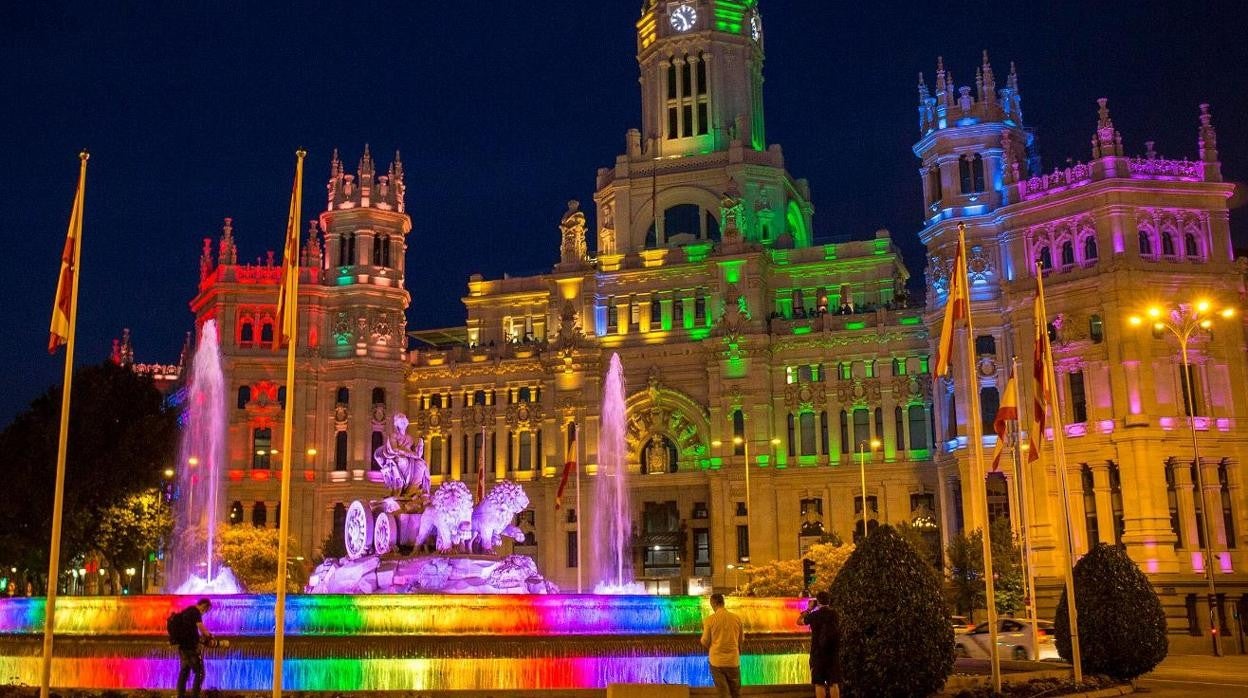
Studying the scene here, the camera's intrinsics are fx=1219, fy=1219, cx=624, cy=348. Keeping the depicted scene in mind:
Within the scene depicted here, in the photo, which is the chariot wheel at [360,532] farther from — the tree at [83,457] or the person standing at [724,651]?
the tree at [83,457]

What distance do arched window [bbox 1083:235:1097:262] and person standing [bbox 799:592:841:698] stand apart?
52348mm

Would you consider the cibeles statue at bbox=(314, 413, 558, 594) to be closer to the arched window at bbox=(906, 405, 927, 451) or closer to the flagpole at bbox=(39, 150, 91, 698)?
the flagpole at bbox=(39, 150, 91, 698)

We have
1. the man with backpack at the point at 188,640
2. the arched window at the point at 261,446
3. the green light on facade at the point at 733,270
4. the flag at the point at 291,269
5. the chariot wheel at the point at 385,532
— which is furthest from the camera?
the arched window at the point at 261,446

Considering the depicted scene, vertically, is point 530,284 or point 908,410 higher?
point 530,284

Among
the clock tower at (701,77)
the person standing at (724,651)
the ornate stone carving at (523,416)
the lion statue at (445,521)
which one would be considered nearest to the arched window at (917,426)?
the ornate stone carving at (523,416)

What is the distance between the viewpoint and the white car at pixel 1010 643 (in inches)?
1641

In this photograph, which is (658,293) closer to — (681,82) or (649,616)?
(681,82)

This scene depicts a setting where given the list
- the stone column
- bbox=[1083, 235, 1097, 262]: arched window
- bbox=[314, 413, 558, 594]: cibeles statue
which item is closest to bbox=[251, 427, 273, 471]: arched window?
bbox=[314, 413, 558, 594]: cibeles statue

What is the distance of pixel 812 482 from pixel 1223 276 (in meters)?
30.5

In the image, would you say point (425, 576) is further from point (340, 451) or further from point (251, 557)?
point (340, 451)

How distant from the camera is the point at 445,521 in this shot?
115ft

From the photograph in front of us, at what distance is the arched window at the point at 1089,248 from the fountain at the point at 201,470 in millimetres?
53175

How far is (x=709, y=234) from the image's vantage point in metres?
97.5

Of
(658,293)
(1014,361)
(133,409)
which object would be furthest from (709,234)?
(133,409)
